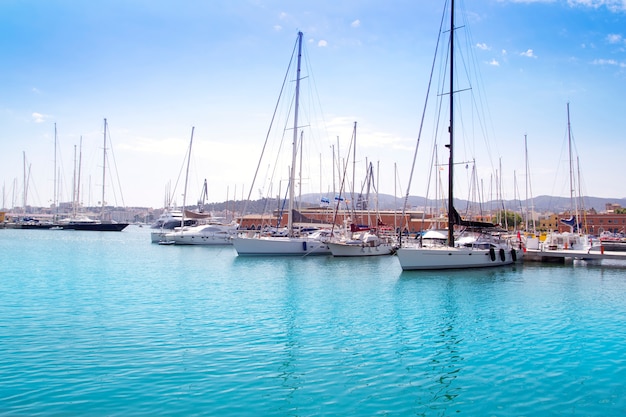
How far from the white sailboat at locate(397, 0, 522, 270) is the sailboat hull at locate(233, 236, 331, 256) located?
12775 mm

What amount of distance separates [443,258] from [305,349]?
2196 centimetres

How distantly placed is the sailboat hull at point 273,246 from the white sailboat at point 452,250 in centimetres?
1278

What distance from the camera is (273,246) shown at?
1770 inches

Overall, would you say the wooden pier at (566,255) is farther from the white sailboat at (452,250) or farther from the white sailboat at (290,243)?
the white sailboat at (290,243)

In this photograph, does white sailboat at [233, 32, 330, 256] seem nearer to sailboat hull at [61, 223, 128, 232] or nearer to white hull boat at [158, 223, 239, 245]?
white hull boat at [158, 223, 239, 245]

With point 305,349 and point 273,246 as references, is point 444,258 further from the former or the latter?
point 305,349

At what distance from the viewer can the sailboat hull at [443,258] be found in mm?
32500

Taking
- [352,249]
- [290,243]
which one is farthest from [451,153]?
[290,243]

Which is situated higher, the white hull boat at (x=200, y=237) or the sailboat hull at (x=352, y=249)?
the white hull boat at (x=200, y=237)

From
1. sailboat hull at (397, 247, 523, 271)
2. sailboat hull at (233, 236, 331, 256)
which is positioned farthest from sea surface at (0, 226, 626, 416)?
sailboat hull at (233, 236, 331, 256)

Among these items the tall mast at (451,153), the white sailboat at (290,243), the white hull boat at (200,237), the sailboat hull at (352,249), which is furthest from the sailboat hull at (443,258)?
the white hull boat at (200,237)

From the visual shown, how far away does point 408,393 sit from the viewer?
10.0 m

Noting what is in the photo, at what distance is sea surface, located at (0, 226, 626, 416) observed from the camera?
940 cm

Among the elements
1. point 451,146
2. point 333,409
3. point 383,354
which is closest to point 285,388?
point 333,409
